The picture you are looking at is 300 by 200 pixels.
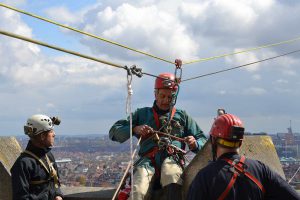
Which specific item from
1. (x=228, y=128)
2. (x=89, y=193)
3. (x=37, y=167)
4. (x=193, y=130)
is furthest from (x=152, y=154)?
(x=228, y=128)

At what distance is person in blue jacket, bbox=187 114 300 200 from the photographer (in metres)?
4.52

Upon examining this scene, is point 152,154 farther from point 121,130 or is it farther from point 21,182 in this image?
point 21,182

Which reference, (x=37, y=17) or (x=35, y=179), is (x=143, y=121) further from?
(x=37, y=17)

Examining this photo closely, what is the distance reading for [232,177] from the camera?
454cm

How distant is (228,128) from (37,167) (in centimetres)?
265

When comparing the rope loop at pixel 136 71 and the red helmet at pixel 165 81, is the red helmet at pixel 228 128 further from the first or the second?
the red helmet at pixel 165 81

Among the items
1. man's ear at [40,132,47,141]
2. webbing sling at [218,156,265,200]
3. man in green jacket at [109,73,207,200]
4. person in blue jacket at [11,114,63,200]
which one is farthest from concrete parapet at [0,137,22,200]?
webbing sling at [218,156,265,200]

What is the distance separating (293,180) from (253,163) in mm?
3395

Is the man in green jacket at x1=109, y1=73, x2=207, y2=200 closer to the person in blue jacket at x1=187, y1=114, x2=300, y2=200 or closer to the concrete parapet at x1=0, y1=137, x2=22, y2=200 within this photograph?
the concrete parapet at x1=0, y1=137, x2=22, y2=200

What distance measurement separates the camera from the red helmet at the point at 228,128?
474 cm

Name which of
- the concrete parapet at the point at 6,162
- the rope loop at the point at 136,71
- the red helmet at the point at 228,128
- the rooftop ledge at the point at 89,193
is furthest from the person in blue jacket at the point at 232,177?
the concrete parapet at the point at 6,162

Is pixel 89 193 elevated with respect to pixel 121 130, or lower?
lower

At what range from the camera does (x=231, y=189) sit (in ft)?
14.8

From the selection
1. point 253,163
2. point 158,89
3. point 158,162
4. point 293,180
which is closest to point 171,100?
point 158,89
